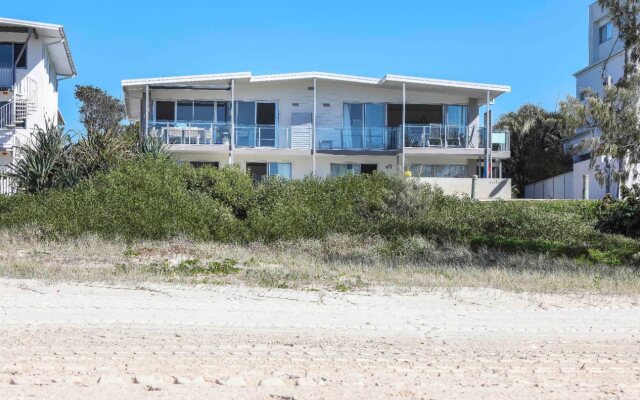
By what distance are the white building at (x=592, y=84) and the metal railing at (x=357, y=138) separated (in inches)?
→ 317

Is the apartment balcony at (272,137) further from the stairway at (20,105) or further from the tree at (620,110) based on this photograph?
the tree at (620,110)

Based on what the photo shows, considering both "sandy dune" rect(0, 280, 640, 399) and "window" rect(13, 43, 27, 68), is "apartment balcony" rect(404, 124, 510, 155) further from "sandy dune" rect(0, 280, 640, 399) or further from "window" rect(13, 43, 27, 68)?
"sandy dune" rect(0, 280, 640, 399)

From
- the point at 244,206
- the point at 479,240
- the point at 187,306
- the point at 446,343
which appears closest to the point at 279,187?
the point at 244,206

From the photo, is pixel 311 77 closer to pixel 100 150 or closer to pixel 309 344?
pixel 100 150

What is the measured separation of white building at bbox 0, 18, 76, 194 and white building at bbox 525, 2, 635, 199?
2235cm

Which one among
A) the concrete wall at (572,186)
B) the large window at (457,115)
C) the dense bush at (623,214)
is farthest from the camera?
the large window at (457,115)

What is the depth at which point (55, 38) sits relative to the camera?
113 feet

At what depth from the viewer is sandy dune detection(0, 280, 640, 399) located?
6328 millimetres

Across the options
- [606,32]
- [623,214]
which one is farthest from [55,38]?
[606,32]

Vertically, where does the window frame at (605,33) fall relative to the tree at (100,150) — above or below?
above

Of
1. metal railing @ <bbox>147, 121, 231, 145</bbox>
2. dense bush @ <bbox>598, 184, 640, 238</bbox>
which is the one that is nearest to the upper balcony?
metal railing @ <bbox>147, 121, 231, 145</bbox>

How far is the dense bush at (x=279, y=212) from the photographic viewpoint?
20.1 meters

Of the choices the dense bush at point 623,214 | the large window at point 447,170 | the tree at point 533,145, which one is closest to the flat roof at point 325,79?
the large window at point 447,170

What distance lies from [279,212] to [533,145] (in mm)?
24679
